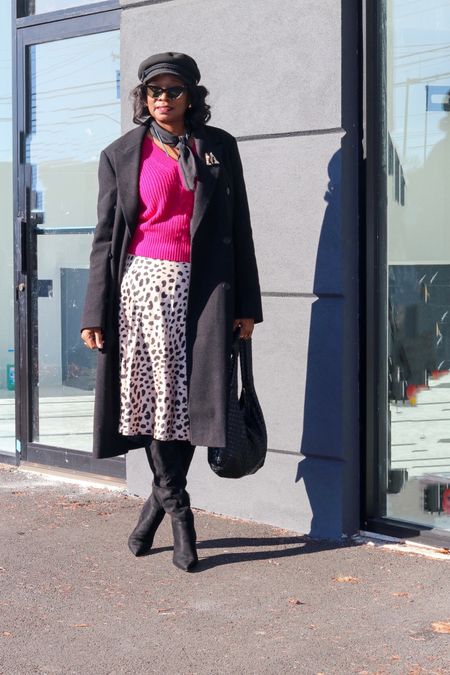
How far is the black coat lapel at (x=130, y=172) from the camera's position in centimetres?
500

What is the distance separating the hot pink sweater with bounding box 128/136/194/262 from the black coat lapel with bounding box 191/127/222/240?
0.23 ft

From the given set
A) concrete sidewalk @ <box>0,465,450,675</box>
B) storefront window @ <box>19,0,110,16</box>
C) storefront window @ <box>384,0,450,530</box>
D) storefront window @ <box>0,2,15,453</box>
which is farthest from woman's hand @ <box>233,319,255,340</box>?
storefront window @ <box>0,2,15,453</box>

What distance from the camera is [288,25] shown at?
5520 mm

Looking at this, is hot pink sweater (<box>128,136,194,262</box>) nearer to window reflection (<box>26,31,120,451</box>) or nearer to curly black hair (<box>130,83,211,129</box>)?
curly black hair (<box>130,83,211,129</box>)

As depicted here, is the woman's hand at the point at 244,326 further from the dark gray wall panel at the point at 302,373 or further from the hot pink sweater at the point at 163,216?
the dark gray wall panel at the point at 302,373

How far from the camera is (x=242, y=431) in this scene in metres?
5.06

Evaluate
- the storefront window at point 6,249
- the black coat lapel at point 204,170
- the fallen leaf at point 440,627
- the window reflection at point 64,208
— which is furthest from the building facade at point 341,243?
the storefront window at point 6,249

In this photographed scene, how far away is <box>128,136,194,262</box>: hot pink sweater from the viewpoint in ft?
16.4

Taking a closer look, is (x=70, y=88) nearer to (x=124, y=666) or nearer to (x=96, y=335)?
(x=96, y=335)

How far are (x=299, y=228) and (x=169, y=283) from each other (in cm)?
86

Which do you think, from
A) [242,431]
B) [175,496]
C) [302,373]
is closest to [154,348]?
[242,431]

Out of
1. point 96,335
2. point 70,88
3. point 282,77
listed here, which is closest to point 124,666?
point 96,335

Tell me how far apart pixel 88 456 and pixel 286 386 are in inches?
68.7

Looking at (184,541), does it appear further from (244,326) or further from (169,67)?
(169,67)
